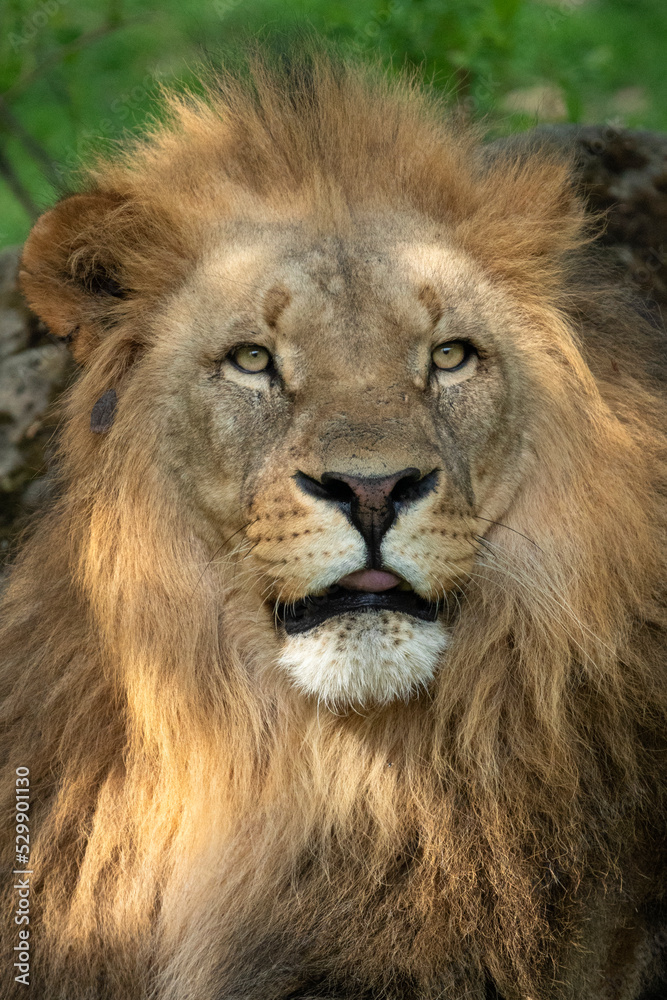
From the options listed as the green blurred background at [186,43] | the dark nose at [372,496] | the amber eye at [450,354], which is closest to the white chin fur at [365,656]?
the dark nose at [372,496]

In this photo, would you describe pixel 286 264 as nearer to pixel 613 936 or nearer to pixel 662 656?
pixel 662 656

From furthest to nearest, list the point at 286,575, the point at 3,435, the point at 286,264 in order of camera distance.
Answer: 1. the point at 3,435
2. the point at 286,264
3. the point at 286,575

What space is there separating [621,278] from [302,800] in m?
1.78

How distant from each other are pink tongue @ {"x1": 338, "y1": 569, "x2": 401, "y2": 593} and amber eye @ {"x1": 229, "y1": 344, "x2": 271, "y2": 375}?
1.82 feet

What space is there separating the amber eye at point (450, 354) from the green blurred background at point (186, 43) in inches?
86.4

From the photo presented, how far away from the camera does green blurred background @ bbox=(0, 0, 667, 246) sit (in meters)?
5.11

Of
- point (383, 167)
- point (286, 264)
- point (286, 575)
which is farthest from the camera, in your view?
point (383, 167)

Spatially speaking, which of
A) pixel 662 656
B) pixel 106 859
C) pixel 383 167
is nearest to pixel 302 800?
pixel 106 859

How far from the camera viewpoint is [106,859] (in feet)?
8.84

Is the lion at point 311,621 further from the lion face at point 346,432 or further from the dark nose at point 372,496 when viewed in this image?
the dark nose at point 372,496

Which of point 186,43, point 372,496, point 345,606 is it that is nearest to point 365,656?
point 345,606

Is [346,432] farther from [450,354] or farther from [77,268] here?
[77,268]

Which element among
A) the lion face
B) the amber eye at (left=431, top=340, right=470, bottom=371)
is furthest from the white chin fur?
the amber eye at (left=431, top=340, right=470, bottom=371)

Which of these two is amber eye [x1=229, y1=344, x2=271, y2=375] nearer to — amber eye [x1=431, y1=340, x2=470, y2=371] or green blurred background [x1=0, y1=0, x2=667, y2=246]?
amber eye [x1=431, y1=340, x2=470, y2=371]
